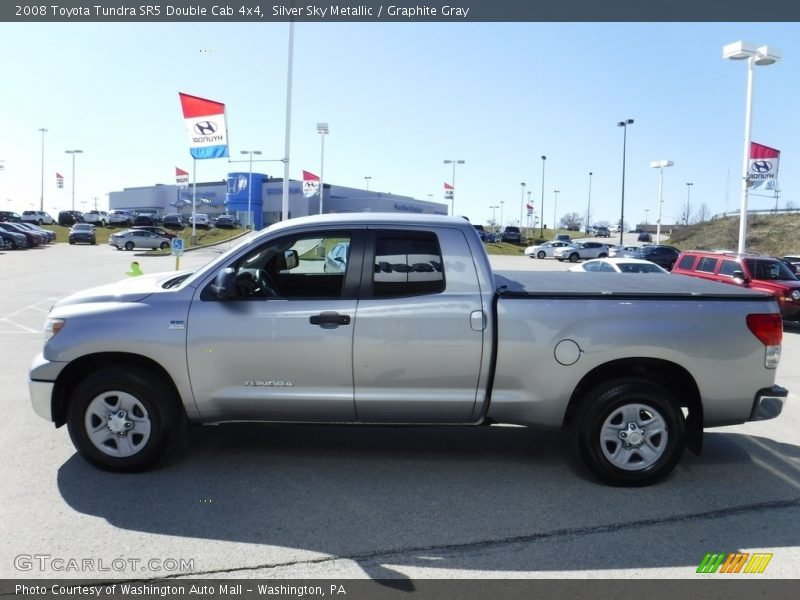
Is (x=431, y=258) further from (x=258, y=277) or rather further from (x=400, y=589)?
(x=400, y=589)

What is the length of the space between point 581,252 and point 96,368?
4889 cm

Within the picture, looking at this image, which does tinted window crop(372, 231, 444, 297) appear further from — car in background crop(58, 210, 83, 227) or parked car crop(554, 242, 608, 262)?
car in background crop(58, 210, 83, 227)

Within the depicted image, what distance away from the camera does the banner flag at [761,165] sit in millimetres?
27531

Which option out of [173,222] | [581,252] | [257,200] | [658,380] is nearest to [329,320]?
[658,380]

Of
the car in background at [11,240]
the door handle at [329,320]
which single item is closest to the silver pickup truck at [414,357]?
the door handle at [329,320]

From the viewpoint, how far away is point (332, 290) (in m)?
5.07

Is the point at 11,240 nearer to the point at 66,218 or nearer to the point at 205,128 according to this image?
the point at 205,128

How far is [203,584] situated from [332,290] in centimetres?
226

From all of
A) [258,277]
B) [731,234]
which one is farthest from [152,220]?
[258,277]

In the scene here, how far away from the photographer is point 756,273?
15562mm

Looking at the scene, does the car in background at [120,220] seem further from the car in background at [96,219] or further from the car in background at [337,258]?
the car in background at [337,258]

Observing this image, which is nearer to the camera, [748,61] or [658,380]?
[658,380]

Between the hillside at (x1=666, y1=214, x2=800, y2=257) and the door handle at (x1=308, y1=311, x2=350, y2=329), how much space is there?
57.4 m

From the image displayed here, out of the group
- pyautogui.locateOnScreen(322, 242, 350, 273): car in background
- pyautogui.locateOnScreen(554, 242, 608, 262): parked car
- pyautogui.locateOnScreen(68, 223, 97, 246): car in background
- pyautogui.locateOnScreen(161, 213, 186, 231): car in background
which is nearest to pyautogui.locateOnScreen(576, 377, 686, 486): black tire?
pyautogui.locateOnScreen(322, 242, 350, 273): car in background
